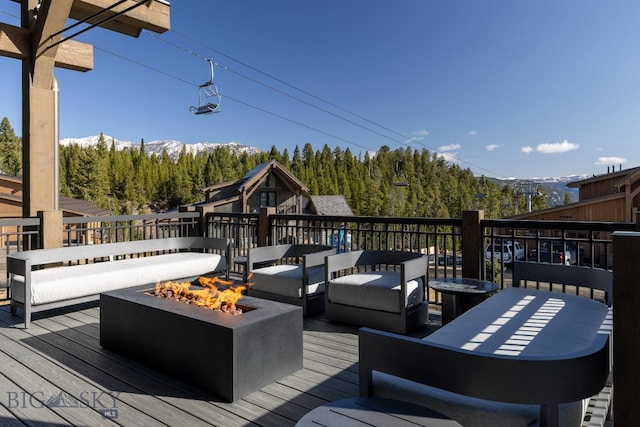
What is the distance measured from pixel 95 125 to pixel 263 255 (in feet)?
201

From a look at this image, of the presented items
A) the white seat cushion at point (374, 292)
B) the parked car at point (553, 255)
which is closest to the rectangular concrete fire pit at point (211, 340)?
the white seat cushion at point (374, 292)

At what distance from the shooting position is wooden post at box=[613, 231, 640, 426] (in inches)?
44.1

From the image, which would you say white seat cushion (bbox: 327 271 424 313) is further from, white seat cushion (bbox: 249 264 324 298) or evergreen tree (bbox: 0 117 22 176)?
evergreen tree (bbox: 0 117 22 176)

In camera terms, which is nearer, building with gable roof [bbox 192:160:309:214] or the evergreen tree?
building with gable roof [bbox 192:160:309:214]

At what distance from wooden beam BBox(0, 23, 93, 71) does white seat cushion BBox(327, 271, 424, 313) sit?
4286mm

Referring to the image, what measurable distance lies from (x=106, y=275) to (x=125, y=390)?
1916 millimetres

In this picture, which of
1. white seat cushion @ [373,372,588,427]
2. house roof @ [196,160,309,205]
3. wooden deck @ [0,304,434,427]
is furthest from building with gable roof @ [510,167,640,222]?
white seat cushion @ [373,372,588,427]

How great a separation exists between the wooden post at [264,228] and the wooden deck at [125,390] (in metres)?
2.51

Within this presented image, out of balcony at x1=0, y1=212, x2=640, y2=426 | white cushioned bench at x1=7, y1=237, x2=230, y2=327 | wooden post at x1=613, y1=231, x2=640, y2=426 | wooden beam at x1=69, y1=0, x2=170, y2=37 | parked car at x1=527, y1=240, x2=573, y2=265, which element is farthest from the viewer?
wooden beam at x1=69, y1=0, x2=170, y2=37

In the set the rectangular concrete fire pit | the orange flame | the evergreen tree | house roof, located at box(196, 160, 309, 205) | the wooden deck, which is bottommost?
the wooden deck

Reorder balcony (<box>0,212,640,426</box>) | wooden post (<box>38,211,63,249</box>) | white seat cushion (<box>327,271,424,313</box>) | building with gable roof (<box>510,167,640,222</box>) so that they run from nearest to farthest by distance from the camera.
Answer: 1. balcony (<box>0,212,640,426</box>)
2. white seat cushion (<box>327,271,424,313</box>)
3. wooden post (<box>38,211,63,249</box>)
4. building with gable roof (<box>510,167,640,222</box>)

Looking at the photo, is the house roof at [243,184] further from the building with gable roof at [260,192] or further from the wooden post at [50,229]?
the wooden post at [50,229]

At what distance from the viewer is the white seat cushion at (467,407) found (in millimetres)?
1501

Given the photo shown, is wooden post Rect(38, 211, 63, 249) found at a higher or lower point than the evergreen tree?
lower
